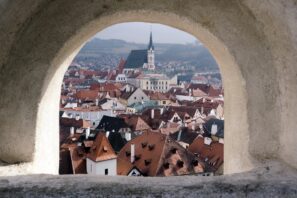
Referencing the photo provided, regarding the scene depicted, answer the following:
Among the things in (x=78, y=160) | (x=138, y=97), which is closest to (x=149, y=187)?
(x=78, y=160)

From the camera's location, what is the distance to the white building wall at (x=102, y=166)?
25719 millimetres

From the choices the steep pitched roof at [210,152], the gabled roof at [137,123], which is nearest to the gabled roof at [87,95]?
the gabled roof at [137,123]

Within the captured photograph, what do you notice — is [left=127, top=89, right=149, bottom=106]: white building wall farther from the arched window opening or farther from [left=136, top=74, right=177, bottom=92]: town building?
[left=136, top=74, right=177, bottom=92]: town building

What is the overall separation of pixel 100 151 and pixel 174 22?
2373 cm

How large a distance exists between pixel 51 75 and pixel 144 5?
75 centimetres

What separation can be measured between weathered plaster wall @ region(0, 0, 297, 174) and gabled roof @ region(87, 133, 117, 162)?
22.8 meters

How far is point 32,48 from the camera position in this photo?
2.85 meters

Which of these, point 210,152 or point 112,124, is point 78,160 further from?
point 112,124

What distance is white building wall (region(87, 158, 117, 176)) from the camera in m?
25.7

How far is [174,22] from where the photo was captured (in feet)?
10.6

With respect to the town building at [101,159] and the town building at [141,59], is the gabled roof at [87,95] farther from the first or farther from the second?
the town building at [141,59]

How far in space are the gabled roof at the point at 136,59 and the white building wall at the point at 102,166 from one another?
64507 millimetres

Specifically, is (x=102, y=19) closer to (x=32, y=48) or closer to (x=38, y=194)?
(x=32, y=48)

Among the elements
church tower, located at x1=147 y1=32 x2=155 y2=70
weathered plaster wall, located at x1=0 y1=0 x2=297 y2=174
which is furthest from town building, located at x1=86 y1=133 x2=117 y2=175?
church tower, located at x1=147 y1=32 x2=155 y2=70
